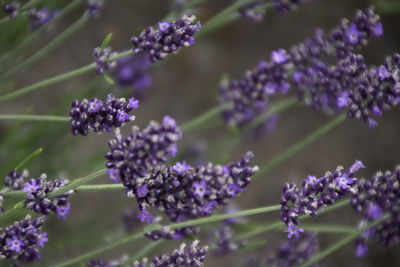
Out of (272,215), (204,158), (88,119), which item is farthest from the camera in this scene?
(272,215)

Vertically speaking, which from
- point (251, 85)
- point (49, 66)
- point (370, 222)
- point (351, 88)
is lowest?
point (370, 222)

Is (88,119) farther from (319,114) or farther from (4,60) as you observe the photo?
(319,114)

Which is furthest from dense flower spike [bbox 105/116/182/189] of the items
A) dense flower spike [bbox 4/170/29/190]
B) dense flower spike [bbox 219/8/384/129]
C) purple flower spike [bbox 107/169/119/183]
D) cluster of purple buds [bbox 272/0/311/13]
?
cluster of purple buds [bbox 272/0/311/13]

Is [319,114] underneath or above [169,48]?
above

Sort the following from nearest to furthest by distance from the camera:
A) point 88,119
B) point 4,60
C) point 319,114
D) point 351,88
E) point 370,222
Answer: point 88,119, point 351,88, point 370,222, point 4,60, point 319,114

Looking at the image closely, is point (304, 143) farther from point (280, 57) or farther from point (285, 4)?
point (285, 4)

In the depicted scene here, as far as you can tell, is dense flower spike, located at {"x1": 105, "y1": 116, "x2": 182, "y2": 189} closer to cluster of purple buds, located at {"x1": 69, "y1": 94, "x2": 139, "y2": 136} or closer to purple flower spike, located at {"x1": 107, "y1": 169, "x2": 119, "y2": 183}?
purple flower spike, located at {"x1": 107, "y1": 169, "x2": 119, "y2": 183}

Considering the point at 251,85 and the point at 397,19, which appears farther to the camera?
the point at 397,19

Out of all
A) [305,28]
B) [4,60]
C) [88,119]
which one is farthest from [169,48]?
[305,28]
